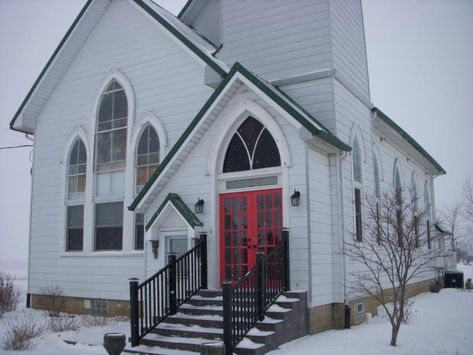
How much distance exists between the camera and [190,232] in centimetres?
1122

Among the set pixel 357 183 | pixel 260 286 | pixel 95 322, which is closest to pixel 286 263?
pixel 260 286

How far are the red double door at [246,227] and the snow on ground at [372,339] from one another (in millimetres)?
2112

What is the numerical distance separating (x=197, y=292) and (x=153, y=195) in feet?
9.01

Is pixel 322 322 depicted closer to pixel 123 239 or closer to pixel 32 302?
pixel 123 239

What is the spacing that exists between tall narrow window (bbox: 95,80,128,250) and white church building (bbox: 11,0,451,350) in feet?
0.14

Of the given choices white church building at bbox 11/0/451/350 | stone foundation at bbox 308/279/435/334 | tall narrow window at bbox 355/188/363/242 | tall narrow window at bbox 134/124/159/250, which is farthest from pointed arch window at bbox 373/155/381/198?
tall narrow window at bbox 134/124/159/250

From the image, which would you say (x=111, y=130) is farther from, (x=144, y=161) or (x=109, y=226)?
(x=109, y=226)

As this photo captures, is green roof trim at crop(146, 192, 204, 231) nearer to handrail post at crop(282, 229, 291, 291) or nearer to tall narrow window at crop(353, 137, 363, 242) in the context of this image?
handrail post at crop(282, 229, 291, 291)

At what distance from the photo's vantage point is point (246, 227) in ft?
36.4

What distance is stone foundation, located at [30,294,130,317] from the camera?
1398 centimetres

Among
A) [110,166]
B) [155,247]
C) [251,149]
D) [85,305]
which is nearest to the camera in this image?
[251,149]

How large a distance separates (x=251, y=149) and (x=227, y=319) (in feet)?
13.4

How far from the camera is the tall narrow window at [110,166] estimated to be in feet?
48.9

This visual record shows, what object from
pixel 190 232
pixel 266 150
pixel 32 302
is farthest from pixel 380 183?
pixel 32 302
